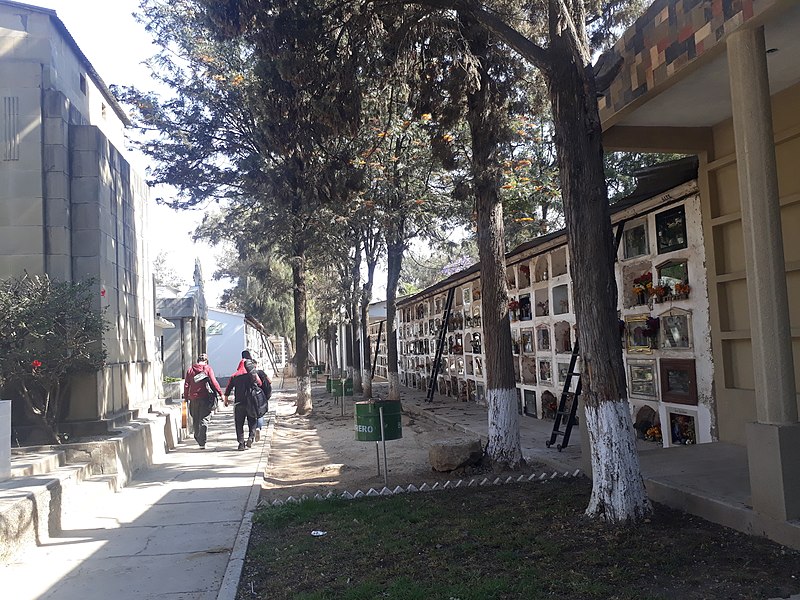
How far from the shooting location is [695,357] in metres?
7.20

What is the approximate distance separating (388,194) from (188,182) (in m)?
4.72

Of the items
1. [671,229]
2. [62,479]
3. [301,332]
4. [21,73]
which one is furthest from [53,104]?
[301,332]

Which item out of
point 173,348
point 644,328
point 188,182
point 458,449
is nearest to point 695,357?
point 644,328

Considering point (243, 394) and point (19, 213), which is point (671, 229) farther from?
point (19, 213)

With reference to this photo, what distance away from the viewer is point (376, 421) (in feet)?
24.5

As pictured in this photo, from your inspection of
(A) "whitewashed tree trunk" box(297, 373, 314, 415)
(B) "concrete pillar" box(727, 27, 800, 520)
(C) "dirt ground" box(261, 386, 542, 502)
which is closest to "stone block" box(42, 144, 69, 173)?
(C) "dirt ground" box(261, 386, 542, 502)

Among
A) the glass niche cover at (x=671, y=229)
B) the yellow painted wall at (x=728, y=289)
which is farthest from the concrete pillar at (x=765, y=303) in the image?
the glass niche cover at (x=671, y=229)

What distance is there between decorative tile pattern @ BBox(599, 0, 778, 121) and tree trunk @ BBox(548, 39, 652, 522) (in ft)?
2.57

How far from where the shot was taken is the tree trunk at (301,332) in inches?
647

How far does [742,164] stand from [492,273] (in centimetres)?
360

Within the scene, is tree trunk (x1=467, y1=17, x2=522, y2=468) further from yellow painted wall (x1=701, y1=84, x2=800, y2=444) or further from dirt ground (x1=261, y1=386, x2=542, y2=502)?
yellow painted wall (x1=701, y1=84, x2=800, y2=444)

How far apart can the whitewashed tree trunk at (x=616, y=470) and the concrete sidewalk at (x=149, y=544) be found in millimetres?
2638

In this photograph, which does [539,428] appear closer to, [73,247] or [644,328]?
[644,328]

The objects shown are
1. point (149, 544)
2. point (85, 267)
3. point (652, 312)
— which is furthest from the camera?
point (85, 267)
